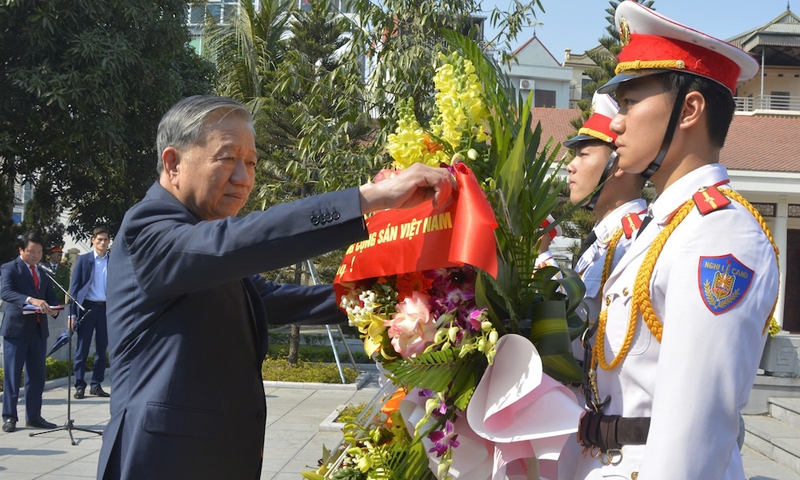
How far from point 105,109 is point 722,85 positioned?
1269cm

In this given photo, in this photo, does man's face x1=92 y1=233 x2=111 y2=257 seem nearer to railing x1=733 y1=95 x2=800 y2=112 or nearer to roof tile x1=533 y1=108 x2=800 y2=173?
roof tile x1=533 y1=108 x2=800 y2=173

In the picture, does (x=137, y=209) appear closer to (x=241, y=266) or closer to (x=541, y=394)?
(x=241, y=266)

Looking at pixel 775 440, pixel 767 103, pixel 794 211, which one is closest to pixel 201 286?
pixel 775 440

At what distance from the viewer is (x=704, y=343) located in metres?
1.47

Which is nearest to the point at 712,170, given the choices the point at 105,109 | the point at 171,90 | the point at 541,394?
the point at 541,394

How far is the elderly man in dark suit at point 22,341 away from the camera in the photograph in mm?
7180

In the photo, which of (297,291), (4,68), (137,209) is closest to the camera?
(137,209)

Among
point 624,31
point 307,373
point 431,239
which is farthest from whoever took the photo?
point 307,373

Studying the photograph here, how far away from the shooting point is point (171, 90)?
46.5 ft

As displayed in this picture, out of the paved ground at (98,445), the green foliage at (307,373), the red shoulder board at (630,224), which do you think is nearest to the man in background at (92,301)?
the paved ground at (98,445)

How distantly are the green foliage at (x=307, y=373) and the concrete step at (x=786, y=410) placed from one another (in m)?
5.20

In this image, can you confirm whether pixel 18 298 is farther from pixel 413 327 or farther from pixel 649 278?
pixel 649 278

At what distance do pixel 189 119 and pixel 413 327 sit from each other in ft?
2.84

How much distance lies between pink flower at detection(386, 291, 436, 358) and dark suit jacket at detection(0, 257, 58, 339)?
21.9 feet
